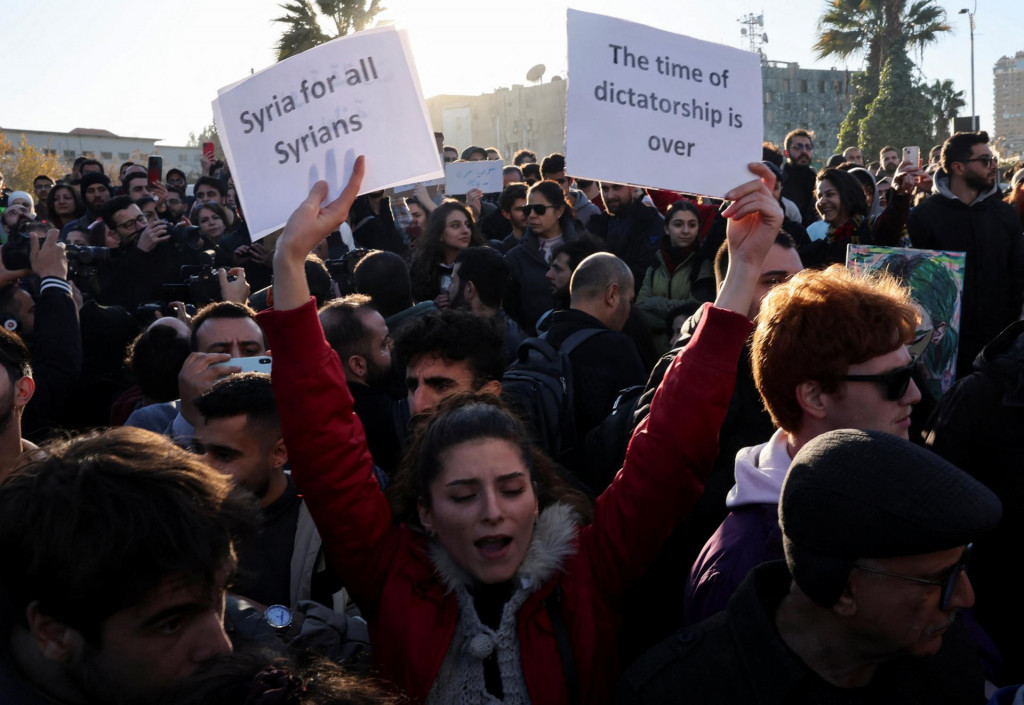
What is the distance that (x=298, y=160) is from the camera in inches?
113

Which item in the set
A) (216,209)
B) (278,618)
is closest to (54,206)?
(216,209)

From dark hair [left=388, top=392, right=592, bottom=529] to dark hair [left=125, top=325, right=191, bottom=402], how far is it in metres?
2.04

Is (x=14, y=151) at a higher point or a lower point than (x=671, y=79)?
higher

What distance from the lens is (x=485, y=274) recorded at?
18.2 ft

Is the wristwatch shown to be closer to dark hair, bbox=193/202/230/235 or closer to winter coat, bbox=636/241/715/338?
winter coat, bbox=636/241/715/338

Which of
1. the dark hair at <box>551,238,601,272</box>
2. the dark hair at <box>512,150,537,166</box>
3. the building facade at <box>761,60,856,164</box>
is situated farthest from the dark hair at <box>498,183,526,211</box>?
the building facade at <box>761,60,856,164</box>

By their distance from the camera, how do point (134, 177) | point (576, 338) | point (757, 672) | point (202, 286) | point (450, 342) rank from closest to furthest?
1. point (757, 672)
2. point (450, 342)
3. point (576, 338)
4. point (202, 286)
5. point (134, 177)

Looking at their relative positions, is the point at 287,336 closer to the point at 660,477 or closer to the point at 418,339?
the point at 660,477

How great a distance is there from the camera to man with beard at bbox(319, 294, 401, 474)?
3965 millimetres

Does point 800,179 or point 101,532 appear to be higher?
point 800,179

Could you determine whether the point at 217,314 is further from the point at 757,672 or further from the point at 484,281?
the point at 757,672

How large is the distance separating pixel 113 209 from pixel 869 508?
6.97 m

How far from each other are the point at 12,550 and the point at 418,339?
214cm

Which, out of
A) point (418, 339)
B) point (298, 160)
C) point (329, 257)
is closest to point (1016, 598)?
point (418, 339)
